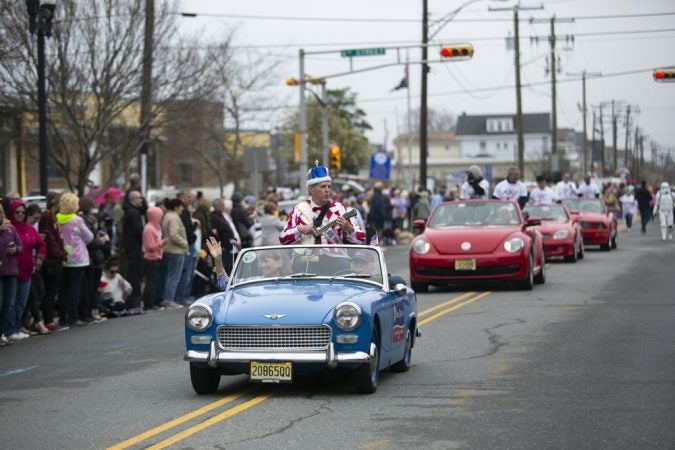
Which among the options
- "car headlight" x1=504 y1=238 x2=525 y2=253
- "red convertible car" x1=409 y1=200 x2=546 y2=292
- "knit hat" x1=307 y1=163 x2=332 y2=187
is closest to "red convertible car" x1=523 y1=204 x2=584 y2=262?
"red convertible car" x1=409 y1=200 x2=546 y2=292

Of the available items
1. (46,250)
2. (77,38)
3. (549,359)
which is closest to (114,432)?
(549,359)

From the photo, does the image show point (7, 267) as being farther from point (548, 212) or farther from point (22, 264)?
point (548, 212)

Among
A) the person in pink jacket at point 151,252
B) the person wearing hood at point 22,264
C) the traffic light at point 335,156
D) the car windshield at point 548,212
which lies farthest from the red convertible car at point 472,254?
the traffic light at point 335,156

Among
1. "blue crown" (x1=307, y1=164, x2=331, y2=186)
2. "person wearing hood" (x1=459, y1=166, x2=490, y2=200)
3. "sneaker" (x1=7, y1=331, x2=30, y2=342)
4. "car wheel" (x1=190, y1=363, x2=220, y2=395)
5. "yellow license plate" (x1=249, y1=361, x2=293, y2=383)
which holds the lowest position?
"sneaker" (x1=7, y1=331, x2=30, y2=342)

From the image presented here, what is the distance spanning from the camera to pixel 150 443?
8.27 metres

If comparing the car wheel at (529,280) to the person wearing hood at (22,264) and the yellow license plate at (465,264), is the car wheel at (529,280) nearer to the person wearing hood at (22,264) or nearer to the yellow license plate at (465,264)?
the yellow license plate at (465,264)

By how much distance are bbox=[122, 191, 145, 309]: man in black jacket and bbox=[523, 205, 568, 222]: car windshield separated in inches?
449

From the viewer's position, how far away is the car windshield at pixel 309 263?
11.3 metres

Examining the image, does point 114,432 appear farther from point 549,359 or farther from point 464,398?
point 549,359

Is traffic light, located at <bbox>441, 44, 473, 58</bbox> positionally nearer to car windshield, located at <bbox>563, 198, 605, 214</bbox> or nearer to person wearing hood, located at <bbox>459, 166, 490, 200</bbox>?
car windshield, located at <bbox>563, 198, 605, 214</bbox>

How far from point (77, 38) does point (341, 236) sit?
701 inches

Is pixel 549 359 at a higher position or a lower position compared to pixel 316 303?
lower

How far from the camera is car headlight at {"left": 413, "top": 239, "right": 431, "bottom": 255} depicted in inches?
809

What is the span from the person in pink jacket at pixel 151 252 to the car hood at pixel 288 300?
916 centimetres
